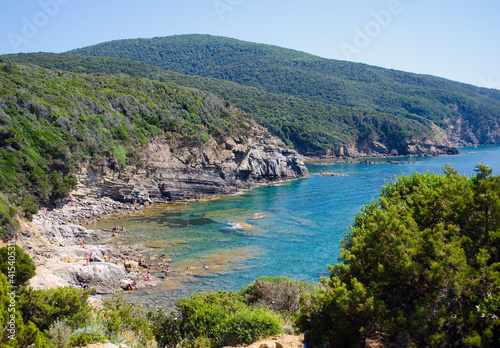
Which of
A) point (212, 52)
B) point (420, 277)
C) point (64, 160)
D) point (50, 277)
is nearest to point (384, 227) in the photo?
point (420, 277)

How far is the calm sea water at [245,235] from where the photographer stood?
25375 mm

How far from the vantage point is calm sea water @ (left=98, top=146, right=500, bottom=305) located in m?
25.4

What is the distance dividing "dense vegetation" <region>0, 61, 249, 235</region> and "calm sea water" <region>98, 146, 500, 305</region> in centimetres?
901

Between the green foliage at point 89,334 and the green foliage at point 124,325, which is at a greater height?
the green foliage at point 89,334

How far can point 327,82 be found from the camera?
538ft

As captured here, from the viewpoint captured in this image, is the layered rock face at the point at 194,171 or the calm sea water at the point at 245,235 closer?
the calm sea water at the point at 245,235

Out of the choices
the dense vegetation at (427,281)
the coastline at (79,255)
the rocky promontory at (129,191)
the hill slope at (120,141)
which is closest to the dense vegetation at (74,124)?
the hill slope at (120,141)

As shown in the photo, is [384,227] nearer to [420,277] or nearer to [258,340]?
[420,277]

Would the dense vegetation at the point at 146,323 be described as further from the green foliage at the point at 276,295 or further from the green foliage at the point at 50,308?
the green foliage at the point at 276,295

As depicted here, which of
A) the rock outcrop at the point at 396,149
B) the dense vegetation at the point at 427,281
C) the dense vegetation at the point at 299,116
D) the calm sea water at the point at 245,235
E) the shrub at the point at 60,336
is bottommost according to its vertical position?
the calm sea water at the point at 245,235

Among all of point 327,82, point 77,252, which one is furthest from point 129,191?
point 327,82

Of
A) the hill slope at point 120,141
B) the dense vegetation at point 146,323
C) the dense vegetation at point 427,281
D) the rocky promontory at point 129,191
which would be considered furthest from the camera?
the hill slope at point 120,141

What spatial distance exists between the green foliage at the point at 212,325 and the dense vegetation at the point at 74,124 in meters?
18.7

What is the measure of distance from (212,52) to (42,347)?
204m
